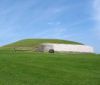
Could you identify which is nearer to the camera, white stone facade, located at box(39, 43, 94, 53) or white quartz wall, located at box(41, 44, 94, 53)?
white stone facade, located at box(39, 43, 94, 53)

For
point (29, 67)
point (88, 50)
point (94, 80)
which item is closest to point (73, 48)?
point (88, 50)

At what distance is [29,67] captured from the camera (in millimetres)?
34875

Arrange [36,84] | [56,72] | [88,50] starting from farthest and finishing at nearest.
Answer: [88,50] → [56,72] → [36,84]

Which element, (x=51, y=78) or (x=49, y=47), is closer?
(x=51, y=78)

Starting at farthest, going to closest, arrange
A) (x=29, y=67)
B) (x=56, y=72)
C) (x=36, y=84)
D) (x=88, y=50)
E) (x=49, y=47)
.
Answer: (x=88, y=50) < (x=49, y=47) < (x=29, y=67) < (x=56, y=72) < (x=36, y=84)

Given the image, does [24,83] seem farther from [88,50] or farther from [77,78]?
[88,50]

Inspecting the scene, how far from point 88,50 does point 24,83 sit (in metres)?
75.1

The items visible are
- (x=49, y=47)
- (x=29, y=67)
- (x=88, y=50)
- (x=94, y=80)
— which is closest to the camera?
(x=94, y=80)

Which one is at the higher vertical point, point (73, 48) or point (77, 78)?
point (73, 48)

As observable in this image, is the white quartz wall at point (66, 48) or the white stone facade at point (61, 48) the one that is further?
the white quartz wall at point (66, 48)

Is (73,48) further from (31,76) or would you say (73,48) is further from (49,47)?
(31,76)

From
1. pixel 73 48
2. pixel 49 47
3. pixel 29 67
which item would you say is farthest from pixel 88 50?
pixel 29 67

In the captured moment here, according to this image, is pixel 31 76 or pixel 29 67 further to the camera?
pixel 29 67

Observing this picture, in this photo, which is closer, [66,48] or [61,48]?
[61,48]
